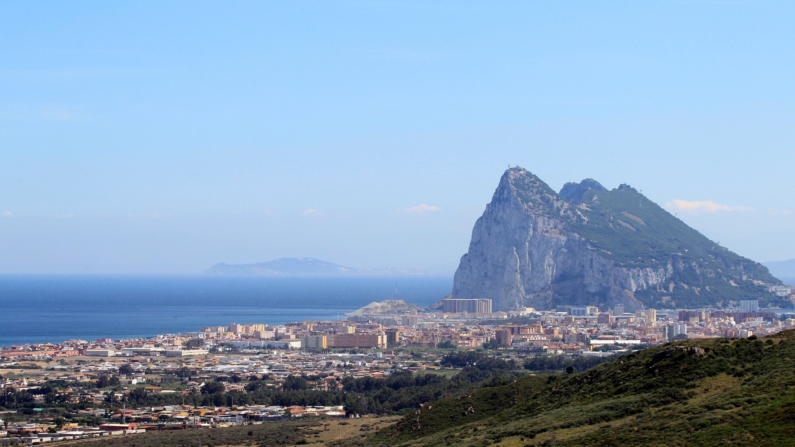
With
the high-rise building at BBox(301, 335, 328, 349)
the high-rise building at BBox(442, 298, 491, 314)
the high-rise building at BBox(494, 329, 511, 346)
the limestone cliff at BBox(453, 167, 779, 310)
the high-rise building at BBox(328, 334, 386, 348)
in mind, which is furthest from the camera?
the limestone cliff at BBox(453, 167, 779, 310)

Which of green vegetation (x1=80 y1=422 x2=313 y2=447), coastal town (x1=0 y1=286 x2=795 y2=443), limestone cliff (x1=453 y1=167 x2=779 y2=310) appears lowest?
green vegetation (x1=80 y1=422 x2=313 y2=447)

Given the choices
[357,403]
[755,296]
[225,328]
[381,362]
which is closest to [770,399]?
[357,403]

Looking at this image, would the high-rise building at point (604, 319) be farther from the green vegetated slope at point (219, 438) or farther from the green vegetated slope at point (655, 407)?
the green vegetated slope at point (655, 407)

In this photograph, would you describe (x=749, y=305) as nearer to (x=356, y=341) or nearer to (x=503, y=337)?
(x=503, y=337)

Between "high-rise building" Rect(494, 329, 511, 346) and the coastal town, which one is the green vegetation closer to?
the coastal town

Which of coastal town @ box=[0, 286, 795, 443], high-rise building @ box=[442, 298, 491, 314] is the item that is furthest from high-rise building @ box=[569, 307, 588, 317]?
high-rise building @ box=[442, 298, 491, 314]

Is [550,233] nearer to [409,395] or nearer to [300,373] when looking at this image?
[300,373]

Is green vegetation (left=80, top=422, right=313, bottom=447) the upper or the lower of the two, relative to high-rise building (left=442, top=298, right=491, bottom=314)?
lower
